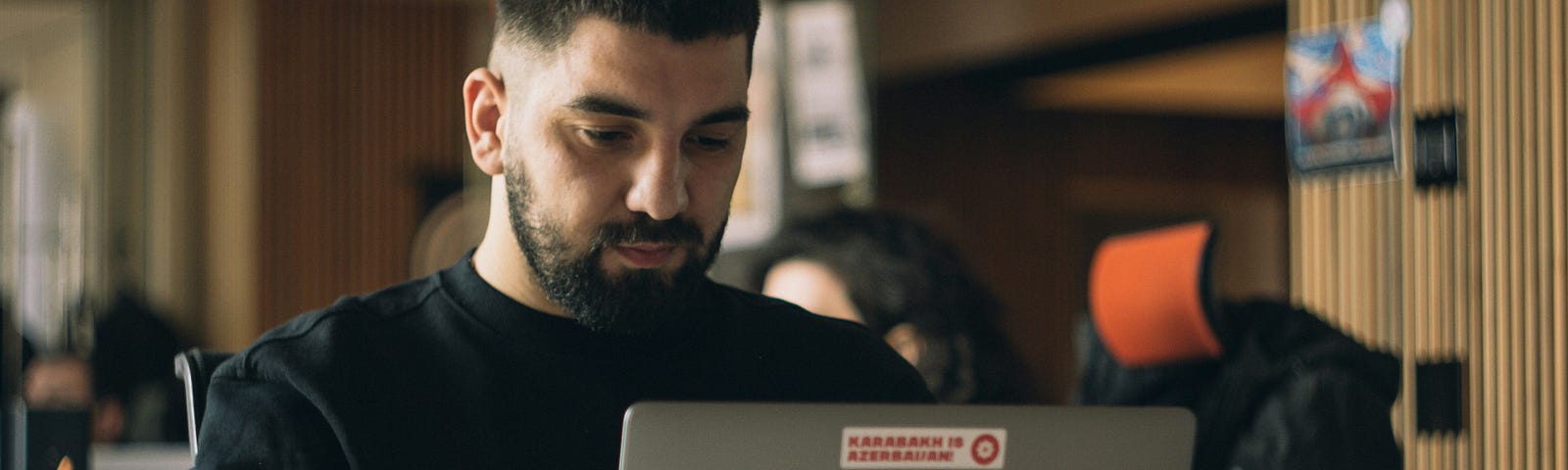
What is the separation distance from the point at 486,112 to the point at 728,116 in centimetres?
21

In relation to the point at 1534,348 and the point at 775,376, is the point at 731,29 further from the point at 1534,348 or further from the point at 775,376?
the point at 1534,348

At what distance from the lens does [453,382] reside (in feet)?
4.52

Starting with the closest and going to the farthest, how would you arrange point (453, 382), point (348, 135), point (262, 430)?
point (262, 430) < point (453, 382) < point (348, 135)

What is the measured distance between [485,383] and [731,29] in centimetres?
36

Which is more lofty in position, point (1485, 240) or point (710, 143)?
point (710, 143)

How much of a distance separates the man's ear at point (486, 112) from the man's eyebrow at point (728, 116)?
173mm

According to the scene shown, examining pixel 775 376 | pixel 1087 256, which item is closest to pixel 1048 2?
pixel 1087 256

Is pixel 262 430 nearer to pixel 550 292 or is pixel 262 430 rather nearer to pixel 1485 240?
pixel 550 292

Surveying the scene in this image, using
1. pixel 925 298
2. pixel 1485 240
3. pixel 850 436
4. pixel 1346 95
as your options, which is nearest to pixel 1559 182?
pixel 1485 240

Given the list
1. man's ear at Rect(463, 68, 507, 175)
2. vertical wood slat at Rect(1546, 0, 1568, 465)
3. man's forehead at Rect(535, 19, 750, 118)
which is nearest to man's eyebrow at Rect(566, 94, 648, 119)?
man's forehead at Rect(535, 19, 750, 118)

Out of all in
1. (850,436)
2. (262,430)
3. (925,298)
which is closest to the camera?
(850,436)

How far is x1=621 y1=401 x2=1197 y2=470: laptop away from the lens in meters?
1.13

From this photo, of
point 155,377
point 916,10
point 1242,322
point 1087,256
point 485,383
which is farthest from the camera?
point 1087,256

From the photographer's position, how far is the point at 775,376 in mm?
1520
